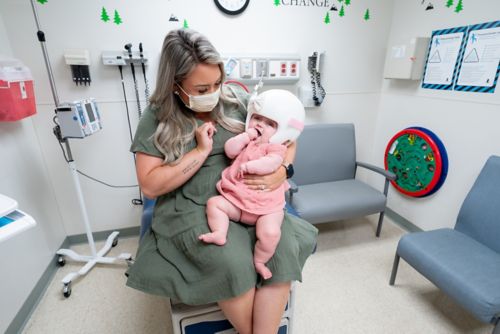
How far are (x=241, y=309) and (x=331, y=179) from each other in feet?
5.42

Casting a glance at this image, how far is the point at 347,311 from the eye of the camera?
169cm

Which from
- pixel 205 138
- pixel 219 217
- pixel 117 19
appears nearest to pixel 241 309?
pixel 219 217

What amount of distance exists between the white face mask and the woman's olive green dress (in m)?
0.16

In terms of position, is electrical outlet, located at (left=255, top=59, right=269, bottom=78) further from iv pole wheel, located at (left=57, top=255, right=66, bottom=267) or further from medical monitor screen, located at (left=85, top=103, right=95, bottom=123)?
iv pole wheel, located at (left=57, top=255, right=66, bottom=267)

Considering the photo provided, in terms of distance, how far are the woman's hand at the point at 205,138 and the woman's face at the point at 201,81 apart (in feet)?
0.46

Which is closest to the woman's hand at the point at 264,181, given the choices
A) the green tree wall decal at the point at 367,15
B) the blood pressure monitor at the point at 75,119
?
the blood pressure monitor at the point at 75,119

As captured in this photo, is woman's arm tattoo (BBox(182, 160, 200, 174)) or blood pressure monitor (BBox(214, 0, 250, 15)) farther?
blood pressure monitor (BBox(214, 0, 250, 15))

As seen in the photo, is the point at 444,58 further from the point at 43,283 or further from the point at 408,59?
the point at 43,283

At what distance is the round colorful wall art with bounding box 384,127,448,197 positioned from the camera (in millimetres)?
2097

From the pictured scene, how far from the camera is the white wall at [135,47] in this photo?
6.02ft

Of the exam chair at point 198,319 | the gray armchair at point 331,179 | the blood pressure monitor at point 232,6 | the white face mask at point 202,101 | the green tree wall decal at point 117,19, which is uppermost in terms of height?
the blood pressure monitor at point 232,6

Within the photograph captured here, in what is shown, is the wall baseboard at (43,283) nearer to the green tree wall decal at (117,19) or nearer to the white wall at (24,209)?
the white wall at (24,209)

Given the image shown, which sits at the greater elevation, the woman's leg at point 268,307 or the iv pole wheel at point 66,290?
the woman's leg at point 268,307

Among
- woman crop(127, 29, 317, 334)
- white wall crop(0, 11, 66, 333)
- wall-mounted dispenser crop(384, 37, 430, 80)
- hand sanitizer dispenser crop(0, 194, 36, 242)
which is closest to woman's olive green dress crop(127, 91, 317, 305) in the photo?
woman crop(127, 29, 317, 334)
